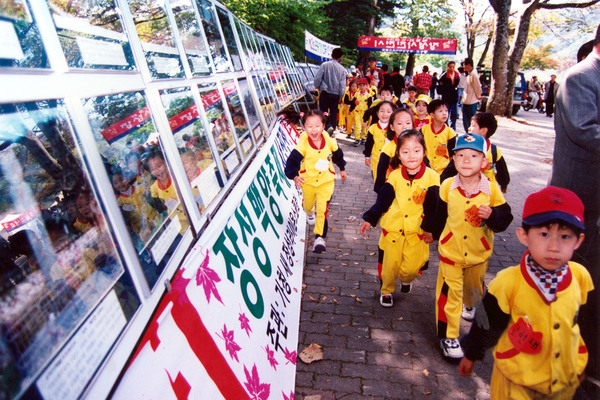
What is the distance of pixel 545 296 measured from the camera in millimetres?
1896

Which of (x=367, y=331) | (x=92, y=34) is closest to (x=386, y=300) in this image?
(x=367, y=331)

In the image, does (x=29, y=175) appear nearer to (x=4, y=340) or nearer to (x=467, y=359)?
(x=4, y=340)

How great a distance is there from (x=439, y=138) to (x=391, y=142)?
1.41 m

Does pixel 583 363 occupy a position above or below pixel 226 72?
below

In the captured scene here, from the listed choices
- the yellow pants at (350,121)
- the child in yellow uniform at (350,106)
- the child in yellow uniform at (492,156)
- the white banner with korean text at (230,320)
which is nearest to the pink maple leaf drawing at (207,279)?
the white banner with korean text at (230,320)

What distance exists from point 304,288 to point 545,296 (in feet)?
8.43

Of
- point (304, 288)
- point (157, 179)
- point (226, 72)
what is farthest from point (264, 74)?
point (157, 179)

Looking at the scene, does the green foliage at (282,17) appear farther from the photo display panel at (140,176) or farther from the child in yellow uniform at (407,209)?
the photo display panel at (140,176)

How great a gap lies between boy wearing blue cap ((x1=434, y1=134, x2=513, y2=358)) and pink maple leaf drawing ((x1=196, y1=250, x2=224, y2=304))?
1851mm

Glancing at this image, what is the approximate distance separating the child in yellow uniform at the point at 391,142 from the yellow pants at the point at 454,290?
1452 mm

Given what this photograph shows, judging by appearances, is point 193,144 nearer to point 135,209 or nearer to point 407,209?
point 135,209

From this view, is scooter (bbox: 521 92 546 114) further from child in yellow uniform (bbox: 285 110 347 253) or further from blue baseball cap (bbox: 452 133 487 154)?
blue baseball cap (bbox: 452 133 487 154)

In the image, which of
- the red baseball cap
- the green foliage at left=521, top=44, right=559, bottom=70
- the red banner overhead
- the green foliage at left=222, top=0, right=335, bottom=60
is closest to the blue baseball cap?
the red baseball cap

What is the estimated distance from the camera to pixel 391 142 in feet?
15.3
